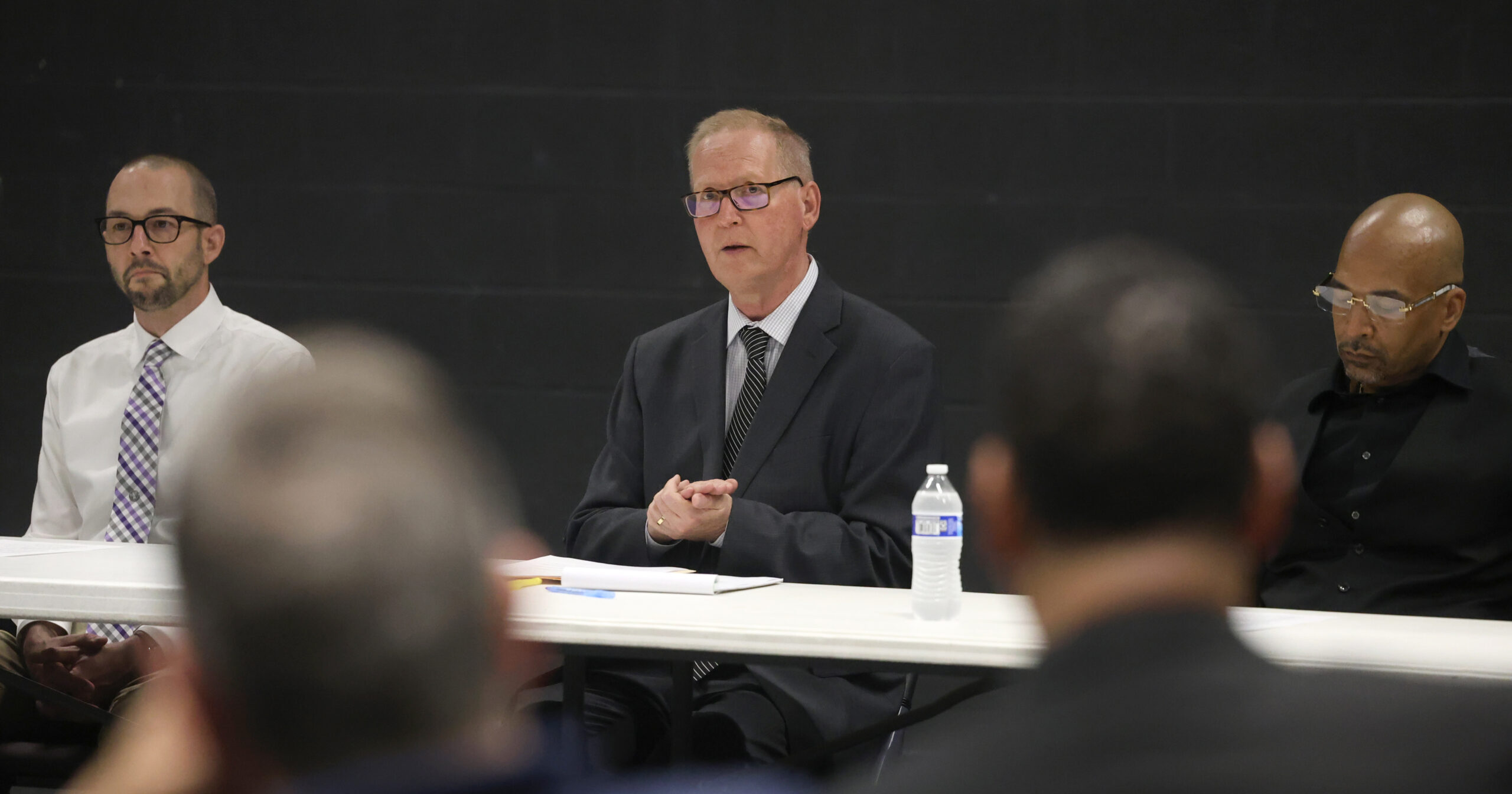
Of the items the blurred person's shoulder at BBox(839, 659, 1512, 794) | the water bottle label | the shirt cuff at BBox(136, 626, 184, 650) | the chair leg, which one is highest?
the blurred person's shoulder at BBox(839, 659, 1512, 794)

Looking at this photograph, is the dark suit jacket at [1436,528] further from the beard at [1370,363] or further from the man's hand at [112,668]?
the man's hand at [112,668]

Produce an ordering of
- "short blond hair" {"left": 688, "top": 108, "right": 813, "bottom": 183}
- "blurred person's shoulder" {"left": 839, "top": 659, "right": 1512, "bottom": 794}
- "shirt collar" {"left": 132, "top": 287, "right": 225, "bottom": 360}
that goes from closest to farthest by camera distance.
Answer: "blurred person's shoulder" {"left": 839, "top": 659, "right": 1512, "bottom": 794}, "short blond hair" {"left": 688, "top": 108, "right": 813, "bottom": 183}, "shirt collar" {"left": 132, "top": 287, "right": 225, "bottom": 360}

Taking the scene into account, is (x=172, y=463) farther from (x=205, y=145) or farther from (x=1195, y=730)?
(x=1195, y=730)

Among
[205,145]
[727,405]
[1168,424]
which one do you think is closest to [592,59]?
[205,145]

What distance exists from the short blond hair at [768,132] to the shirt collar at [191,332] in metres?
1.07

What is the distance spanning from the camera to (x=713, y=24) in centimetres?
364

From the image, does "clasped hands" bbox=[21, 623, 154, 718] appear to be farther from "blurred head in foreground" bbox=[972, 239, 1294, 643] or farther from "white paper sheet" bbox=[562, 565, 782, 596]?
"blurred head in foreground" bbox=[972, 239, 1294, 643]

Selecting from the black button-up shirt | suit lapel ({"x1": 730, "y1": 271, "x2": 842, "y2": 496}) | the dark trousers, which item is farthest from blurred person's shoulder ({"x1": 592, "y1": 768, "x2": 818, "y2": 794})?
the black button-up shirt

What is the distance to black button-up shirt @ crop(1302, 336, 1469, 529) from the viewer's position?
2328mm

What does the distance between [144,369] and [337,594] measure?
245cm

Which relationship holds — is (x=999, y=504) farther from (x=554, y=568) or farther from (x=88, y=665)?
(x=88, y=665)

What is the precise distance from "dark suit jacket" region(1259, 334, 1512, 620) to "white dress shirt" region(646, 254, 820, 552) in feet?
3.15

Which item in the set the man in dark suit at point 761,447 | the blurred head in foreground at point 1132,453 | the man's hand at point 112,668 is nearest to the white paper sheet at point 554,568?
the man in dark suit at point 761,447

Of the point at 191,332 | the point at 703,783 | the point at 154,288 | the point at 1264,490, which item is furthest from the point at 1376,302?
the point at 154,288
